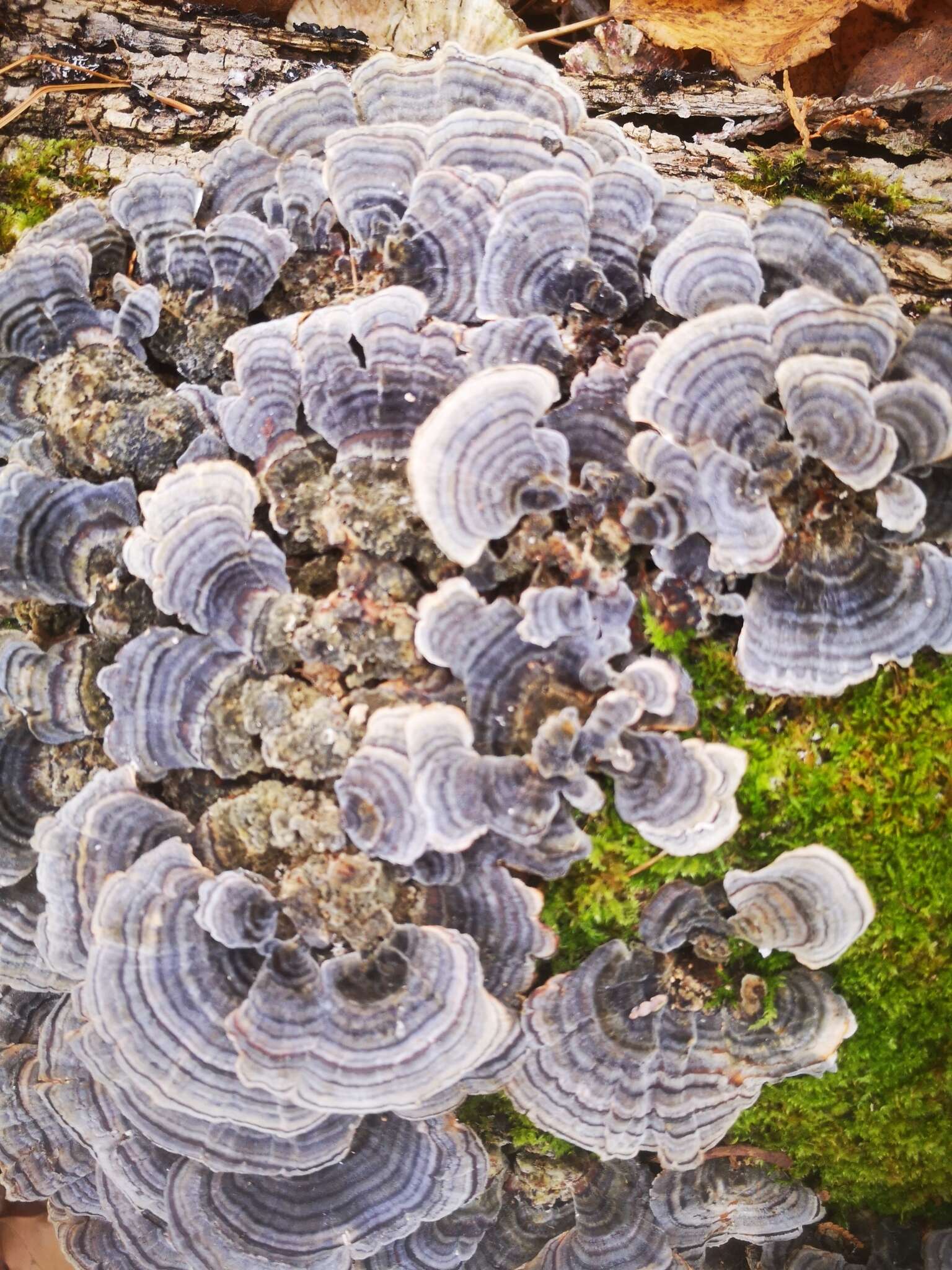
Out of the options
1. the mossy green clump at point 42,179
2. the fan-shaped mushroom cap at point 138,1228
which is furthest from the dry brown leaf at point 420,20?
the fan-shaped mushroom cap at point 138,1228

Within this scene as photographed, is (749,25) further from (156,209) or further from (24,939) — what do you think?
(24,939)

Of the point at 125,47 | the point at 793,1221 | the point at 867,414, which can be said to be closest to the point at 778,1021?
the point at 793,1221

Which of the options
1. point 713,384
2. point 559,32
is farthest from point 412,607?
point 559,32

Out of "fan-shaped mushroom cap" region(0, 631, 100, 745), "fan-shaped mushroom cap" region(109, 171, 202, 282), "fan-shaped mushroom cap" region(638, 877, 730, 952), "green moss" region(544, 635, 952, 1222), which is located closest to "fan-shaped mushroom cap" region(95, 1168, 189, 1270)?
"fan-shaped mushroom cap" region(0, 631, 100, 745)

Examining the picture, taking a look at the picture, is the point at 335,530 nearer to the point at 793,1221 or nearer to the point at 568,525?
the point at 568,525

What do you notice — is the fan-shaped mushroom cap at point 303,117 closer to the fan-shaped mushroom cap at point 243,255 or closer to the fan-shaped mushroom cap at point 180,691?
the fan-shaped mushroom cap at point 243,255
